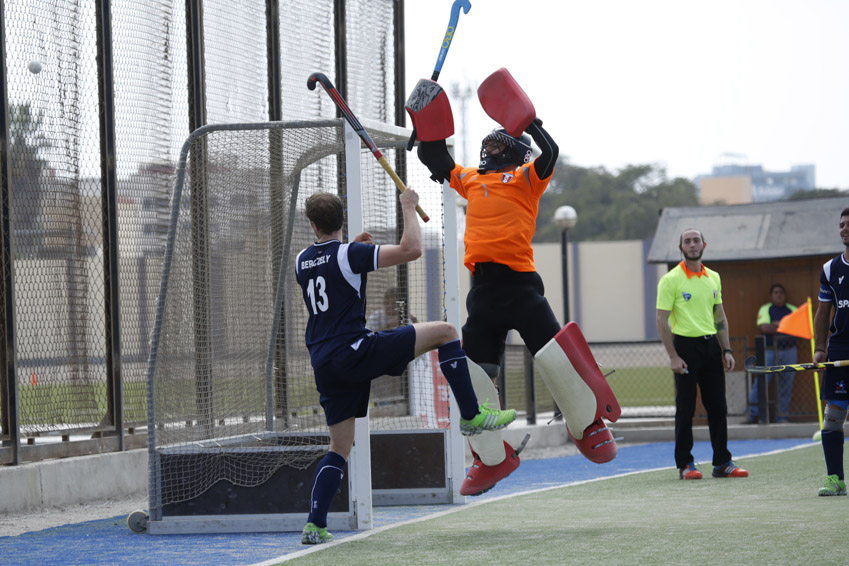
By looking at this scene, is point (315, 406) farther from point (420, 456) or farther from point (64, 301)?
point (64, 301)

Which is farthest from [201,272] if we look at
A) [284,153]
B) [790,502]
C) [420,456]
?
[790,502]

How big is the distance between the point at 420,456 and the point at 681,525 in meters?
2.55

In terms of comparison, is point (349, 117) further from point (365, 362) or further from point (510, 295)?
point (365, 362)

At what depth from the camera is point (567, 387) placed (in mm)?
6641

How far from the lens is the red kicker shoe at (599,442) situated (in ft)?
22.0

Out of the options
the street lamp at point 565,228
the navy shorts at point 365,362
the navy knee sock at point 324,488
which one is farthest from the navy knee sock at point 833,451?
the street lamp at point 565,228

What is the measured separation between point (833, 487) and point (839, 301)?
1249 mm

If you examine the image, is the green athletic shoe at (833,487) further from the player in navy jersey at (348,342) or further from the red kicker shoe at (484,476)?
the player in navy jersey at (348,342)

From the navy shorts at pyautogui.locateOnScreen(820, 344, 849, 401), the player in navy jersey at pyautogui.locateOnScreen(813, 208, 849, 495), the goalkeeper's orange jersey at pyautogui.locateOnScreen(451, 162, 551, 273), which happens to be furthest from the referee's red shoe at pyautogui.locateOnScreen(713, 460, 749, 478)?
the goalkeeper's orange jersey at pyautogui.locateOnScreen(451, 162, 551, 273)

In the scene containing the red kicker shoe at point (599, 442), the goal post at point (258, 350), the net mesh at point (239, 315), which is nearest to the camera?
the red kicker shoe at point (599, 442)

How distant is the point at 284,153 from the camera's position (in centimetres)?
793

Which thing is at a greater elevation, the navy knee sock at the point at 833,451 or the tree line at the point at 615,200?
the tree line at the point at 615,200

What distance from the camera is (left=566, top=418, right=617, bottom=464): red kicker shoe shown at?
Result: 22.0 feet

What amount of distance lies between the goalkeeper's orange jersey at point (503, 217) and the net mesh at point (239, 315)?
86 centimetres
